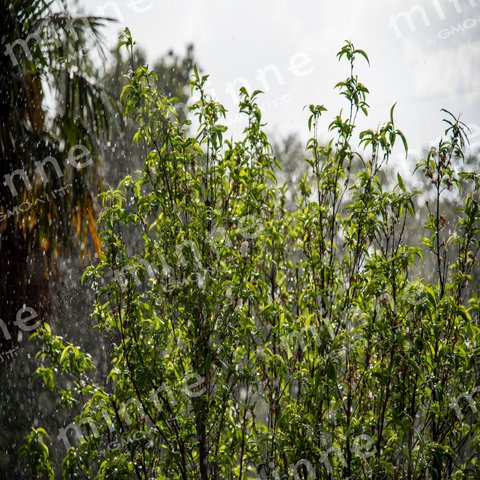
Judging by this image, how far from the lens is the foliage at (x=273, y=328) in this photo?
2.89 meters

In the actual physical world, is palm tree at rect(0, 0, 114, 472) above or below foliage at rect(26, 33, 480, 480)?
above

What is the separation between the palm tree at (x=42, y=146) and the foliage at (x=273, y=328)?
23.8 inches

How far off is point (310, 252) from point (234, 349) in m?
0.69

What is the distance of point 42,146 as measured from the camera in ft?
11.9

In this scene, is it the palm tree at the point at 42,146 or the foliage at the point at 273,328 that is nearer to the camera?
the foliage at the point at 273,328

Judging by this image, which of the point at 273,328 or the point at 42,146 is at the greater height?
the point at 42,146

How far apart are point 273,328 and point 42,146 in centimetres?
173

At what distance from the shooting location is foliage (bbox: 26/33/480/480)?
9.50 feet

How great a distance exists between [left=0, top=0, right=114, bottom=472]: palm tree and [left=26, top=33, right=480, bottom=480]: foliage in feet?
1.98

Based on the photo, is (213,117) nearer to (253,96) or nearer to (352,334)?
(253,96)

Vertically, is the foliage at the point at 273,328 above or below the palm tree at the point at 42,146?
below

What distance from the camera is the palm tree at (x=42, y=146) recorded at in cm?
353

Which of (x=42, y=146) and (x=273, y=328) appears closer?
(x=273, y=328)

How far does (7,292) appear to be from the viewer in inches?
142
